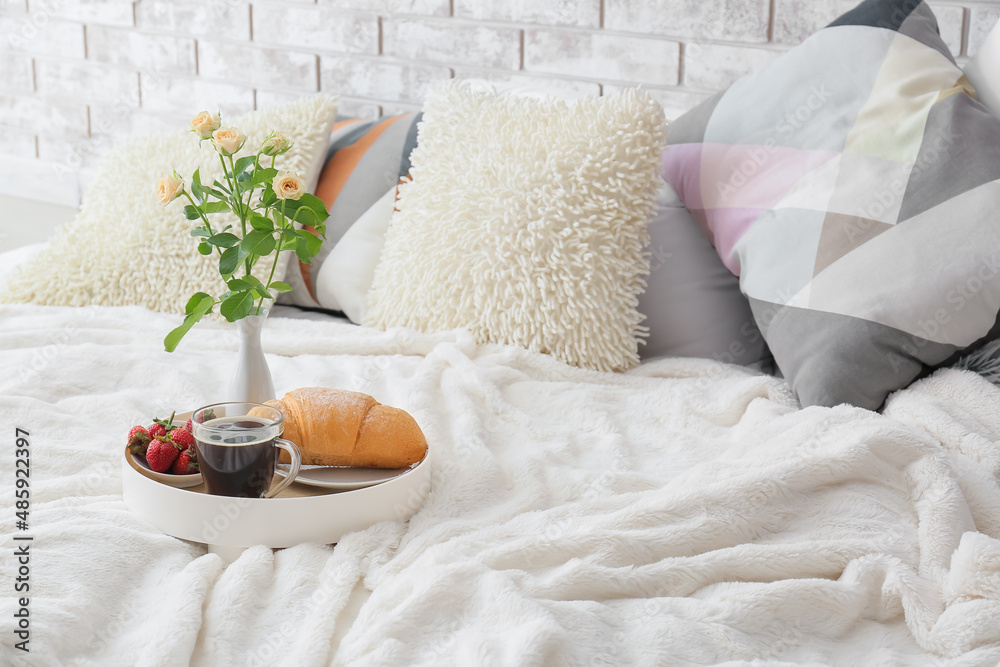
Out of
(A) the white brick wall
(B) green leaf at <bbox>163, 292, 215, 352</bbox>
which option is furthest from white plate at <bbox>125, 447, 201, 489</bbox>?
(A) the white brick wall

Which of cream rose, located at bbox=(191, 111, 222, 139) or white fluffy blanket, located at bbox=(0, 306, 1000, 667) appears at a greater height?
cream rose, located at bbox=(191, 111, 222, 139)

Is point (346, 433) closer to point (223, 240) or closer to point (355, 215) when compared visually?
point (223, 240)

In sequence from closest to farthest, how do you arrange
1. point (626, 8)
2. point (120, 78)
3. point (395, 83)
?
1. point (626, 8)
2. point (395, 83)
3. point (120, 78)

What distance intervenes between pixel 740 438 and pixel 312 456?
52 cm

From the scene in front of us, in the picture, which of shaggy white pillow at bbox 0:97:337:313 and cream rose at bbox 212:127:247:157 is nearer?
cream rose at bbox 212:127:247:157

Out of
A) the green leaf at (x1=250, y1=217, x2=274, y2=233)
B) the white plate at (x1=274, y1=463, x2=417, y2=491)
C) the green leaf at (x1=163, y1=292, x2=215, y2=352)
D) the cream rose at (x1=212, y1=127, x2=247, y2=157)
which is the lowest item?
the white plate at (x1=274, y1=463, x2=417, y2=491)

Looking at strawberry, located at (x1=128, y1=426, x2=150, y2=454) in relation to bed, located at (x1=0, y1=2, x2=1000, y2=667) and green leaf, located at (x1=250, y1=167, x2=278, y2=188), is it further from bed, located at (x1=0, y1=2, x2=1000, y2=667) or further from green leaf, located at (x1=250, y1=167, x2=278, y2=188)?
green leaf, located at (x1=250, y1=167, x2=278, y2=188)

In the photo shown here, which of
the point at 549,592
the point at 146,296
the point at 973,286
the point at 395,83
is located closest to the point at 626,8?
the point at 395,83

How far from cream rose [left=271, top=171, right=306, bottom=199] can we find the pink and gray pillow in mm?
678

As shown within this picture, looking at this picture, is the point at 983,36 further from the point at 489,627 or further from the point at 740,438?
the point at 489,627

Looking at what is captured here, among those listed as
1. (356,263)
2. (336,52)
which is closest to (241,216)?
(356,263)

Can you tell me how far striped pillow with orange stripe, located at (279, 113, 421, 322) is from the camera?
1527 millimetres

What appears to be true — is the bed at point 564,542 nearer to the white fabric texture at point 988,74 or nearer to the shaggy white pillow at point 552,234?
the shaggy white pillow at point 552,234

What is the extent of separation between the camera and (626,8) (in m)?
1.73
